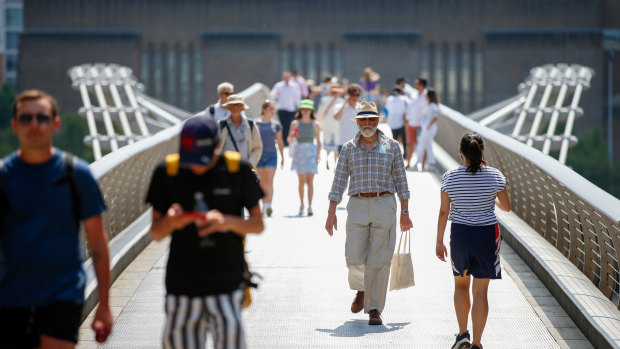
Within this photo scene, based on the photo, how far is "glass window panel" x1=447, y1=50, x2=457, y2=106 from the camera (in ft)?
253

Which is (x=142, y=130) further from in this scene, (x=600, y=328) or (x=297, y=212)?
(x=600, y=328)

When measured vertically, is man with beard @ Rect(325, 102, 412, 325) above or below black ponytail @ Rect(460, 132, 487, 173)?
below

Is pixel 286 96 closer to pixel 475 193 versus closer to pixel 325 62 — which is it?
pixel 475 193

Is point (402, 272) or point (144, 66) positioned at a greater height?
point (144, 66)

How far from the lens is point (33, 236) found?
4.54 m

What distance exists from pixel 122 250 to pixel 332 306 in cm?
233

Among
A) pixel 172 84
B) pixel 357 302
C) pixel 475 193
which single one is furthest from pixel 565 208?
pixel 172 84

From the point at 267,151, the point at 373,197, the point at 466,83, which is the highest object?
the point at 373,197

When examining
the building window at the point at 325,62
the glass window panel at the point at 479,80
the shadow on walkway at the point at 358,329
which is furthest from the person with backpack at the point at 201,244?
the glass window panel at the point at 479,80

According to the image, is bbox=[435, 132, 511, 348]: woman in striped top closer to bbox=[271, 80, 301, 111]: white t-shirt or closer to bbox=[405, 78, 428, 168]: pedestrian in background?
bbox=[405, 78, 428, 168]: pedestrian in background

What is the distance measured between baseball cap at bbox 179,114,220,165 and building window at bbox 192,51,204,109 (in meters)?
72.3

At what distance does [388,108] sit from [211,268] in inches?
623

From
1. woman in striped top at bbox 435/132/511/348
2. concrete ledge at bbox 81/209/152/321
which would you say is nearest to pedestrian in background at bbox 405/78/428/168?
concrete ledge at bbox 81/209/152/321

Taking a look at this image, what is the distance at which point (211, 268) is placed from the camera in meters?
4.74
